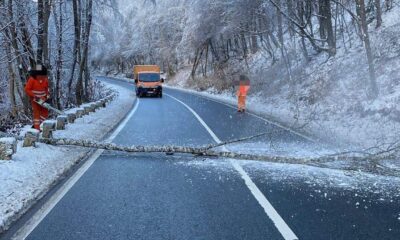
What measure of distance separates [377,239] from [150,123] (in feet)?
41.6

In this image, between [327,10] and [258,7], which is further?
[258,7]

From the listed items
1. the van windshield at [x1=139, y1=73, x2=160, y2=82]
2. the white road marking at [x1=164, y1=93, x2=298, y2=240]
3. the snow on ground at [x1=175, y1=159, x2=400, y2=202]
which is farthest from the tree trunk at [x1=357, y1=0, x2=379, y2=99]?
the van windshield at [x1=139, y1=73, x2=160, y2=82]

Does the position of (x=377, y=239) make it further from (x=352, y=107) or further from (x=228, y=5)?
(x=228, y=5)

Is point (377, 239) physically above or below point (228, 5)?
below

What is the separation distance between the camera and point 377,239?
4.80 m

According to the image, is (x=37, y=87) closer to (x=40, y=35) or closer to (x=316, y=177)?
(x=40, y=35)

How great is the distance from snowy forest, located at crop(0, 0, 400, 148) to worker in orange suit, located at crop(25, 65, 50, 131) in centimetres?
235

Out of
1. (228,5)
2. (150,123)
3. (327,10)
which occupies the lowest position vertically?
(150,123)

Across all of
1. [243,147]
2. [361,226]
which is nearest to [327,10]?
[243,147]

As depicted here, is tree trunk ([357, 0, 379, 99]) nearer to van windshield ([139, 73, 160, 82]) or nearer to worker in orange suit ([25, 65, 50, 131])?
worker in orange suit ([25, 65, 50, 131])

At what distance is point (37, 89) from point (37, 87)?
6 centimetres

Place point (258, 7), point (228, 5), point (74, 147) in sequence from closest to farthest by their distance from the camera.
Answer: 1. point (74, 147)
2. point (258, 7)
3. point (228, 5)

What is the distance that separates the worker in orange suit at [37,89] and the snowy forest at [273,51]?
2346 mm

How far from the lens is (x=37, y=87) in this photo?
1292cm
